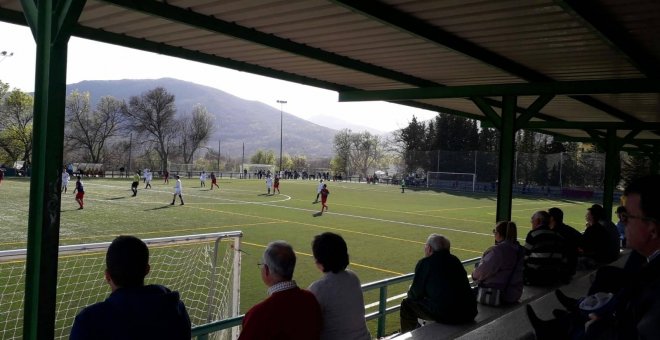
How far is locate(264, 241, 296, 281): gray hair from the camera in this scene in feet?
11.1

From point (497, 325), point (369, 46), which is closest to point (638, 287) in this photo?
point (497, 325)

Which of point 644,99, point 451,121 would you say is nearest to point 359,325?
point 644,99

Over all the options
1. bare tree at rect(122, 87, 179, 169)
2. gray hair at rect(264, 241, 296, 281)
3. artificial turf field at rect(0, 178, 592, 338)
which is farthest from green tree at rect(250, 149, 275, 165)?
gray hair at rect(264, 241, 296, 281)

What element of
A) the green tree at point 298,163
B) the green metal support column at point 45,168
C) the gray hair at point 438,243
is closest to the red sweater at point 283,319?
the green metal support column at point 45,168

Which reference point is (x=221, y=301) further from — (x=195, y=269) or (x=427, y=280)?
(x=427, y=280)

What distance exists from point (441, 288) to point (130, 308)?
351cm

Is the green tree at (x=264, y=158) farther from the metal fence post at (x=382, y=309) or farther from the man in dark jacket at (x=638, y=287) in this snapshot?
the man in dark jacket at (x=638, y=287)

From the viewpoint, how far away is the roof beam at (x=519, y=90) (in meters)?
7.91

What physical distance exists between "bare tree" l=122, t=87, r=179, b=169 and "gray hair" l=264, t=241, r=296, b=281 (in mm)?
82747

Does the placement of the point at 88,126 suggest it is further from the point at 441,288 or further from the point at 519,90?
the point at 441,288

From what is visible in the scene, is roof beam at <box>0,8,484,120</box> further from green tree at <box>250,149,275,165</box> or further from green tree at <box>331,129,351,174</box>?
green tree at <box>250,149,275,165</box>

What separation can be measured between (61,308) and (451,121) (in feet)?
214

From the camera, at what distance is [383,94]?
1041 cm

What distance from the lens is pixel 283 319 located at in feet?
10.5
